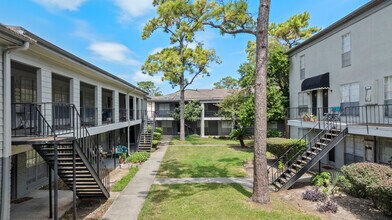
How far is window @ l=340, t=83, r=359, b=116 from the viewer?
576 inches

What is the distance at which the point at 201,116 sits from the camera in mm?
38656

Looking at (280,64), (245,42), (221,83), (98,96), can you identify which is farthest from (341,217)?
(221,83)

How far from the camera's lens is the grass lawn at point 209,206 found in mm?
9031

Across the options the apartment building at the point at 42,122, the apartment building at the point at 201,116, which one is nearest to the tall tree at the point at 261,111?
the apartment building at the point at 42,122

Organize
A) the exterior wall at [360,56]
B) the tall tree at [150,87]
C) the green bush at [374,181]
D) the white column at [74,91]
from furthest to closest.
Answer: the tall tree at [150,87] → the exterior wall at [360,56] → the white column at [74,91] → the green bush at [374,181]

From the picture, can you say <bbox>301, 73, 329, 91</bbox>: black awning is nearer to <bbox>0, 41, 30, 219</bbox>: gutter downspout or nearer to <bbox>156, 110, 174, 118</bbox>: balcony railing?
<bbox>0, 41, 30, 219</bbox>: gutter downspout

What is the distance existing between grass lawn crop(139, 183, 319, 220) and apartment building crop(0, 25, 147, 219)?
236cm

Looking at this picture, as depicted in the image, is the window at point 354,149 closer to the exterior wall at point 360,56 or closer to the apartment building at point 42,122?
the exterior wall at point 360,56

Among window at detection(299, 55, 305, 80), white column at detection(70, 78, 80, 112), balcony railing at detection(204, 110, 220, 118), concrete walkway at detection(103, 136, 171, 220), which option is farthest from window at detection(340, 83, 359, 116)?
balcony railing at detection(204, 110, 220, 118)

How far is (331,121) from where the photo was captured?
48.8 feet

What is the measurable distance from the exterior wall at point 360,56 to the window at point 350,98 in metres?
0.30

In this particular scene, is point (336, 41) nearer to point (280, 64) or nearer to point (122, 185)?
point (280, 64)

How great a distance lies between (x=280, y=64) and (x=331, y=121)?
9938 millimetres

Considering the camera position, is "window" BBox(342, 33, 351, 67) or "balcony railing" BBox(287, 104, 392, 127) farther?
"window" BBox(342, 33, 351, 67)
